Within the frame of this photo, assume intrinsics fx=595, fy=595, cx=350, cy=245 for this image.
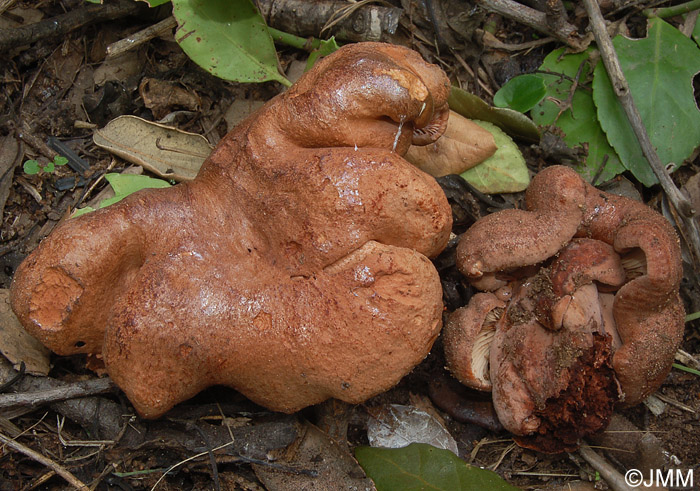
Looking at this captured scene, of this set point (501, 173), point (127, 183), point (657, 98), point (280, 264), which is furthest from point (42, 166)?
point (657, 98)

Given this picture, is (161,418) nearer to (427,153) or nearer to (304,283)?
(304,283)

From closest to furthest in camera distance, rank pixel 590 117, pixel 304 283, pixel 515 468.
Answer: pixel 304 283 < pixel 515 468 < pixel 590 117

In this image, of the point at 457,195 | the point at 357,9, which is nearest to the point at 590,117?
the point at 457,195

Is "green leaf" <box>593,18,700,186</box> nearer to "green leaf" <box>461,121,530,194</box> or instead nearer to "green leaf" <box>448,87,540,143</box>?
"green leaf" <box>448,87,540,143</box>

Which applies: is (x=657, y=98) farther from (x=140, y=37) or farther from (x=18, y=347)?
(x=18, y=347)

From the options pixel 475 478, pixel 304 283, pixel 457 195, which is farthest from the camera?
pixel 457 195

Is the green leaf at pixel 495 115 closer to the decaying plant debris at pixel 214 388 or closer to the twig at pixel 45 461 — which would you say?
the decaying plant debris at pixel 214 388
